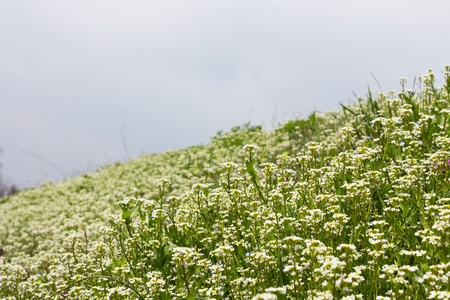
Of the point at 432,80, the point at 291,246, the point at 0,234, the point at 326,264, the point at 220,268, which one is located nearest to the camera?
the point at 326,264

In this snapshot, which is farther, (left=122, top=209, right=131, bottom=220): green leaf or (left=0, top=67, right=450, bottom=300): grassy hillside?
(left=122, top=209, right=131, bottom=220): green leaf

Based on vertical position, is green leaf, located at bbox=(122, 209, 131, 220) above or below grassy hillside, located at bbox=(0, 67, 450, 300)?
above

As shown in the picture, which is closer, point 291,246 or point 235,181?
point 291,246

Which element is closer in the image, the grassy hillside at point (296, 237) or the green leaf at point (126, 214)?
the grassy hillside at point (296, 237)

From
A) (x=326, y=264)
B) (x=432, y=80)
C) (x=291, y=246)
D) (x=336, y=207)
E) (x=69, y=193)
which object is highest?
(x=69, y=193)

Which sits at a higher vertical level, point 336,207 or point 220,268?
point 336,207

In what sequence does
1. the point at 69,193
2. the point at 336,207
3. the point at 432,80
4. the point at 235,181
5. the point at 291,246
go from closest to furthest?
the point at 291,246, the point at 336,207, the point at 235,181, the point at 432,80, the point at 69,193

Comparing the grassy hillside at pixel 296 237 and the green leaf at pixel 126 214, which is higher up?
the green leaf at pixel 126 214

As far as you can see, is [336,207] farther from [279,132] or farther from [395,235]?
[279,132]

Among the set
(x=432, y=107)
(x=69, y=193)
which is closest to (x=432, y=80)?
(x=432, y=107)

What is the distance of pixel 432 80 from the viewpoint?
7086 mm

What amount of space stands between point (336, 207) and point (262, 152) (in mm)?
6802

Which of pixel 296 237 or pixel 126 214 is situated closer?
pixel 296 237

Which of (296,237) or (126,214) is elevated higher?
(126,214)
